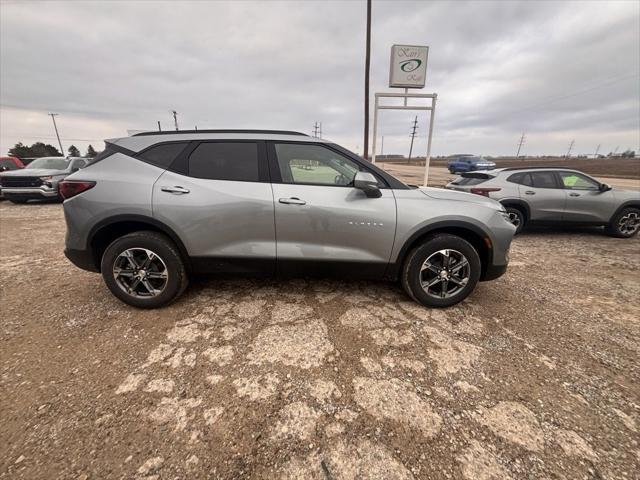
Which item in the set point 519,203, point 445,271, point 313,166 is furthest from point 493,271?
point 519,203

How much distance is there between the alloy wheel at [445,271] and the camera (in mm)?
2699

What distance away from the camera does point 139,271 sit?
264 cm

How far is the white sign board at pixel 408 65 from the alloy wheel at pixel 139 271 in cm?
960

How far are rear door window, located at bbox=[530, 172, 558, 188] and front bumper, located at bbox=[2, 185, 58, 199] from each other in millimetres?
13633

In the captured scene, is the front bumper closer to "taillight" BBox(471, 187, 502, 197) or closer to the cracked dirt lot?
the cracked dirt lot

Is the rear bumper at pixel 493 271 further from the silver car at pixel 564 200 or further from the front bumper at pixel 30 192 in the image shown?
the front bumper at pixel 30 192

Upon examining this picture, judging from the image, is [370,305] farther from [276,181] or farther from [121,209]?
[121,209]

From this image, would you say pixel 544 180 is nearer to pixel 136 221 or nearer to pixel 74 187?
pixel 136 221

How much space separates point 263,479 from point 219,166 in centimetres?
240

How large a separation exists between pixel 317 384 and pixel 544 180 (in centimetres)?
634

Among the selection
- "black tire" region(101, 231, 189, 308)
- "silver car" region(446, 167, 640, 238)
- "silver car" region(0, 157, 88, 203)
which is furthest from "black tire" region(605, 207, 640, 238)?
"silver car" region(0, 157, 88, 203)

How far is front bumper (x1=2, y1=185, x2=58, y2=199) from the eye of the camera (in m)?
8.82

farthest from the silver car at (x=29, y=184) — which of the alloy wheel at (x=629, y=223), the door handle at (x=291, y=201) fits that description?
the alloy wheel at (x=629, y=223)

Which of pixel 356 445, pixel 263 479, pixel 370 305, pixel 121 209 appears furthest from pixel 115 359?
pixel 370 305
